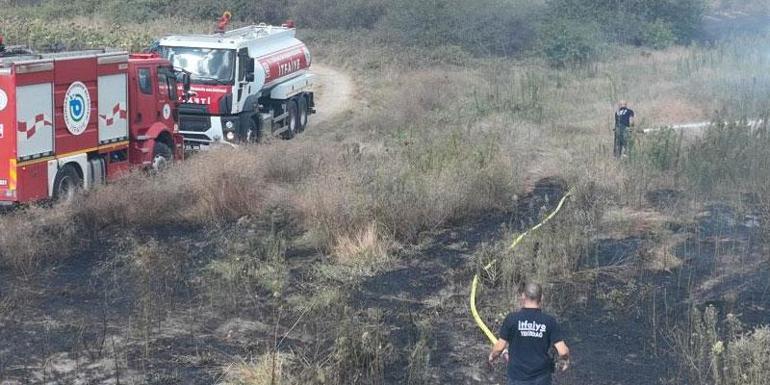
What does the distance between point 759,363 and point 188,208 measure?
9808mm

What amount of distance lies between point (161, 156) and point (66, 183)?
302cm

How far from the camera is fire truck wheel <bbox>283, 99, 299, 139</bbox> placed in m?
25.8

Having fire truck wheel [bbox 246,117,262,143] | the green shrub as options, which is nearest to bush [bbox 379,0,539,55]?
the green shrub

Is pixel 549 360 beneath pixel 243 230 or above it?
above

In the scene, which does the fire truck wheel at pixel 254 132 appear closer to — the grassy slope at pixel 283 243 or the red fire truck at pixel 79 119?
the grassy slope at pixel 283 243

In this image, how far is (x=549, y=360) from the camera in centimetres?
782

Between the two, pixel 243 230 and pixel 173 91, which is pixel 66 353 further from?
pixel 173 91

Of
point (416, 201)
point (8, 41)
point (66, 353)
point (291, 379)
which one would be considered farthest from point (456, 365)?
point (8, 41)

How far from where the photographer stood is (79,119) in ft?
55.7

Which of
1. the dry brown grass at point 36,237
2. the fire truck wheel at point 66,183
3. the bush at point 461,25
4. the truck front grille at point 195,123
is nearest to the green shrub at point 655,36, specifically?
the bush at point 461,25

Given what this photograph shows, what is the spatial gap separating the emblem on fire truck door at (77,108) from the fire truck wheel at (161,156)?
1987mm

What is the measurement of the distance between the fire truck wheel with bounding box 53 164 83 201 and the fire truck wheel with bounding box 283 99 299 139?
913 centimetres

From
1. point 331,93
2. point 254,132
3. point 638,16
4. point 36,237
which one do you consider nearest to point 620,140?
point 254,132

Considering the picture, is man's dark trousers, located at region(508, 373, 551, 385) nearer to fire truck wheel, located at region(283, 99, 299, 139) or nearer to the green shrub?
fire truck wheel, located at region(283, 99, 299, 139)
